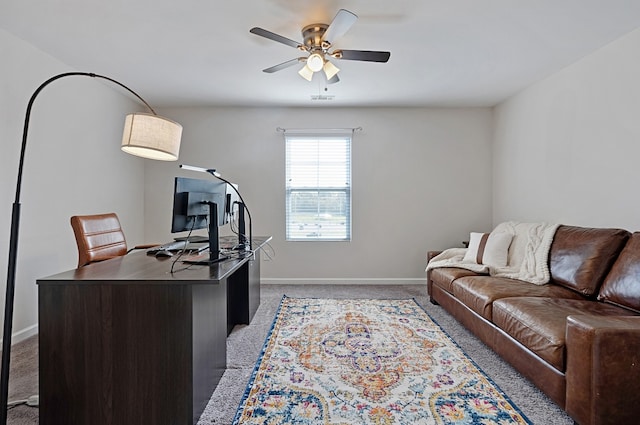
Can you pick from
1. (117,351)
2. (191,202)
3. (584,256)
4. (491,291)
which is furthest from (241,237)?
(584,256)

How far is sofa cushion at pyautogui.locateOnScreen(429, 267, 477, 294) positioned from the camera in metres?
3.45

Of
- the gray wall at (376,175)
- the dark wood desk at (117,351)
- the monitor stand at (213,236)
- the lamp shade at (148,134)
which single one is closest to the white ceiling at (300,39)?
the gray wall at (376,175)

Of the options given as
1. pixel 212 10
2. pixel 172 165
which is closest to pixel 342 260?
pixel 172 165

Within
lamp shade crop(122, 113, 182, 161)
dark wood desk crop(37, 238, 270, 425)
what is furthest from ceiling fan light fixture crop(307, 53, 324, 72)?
dark wood desk crop(37, 238, 270, 425)

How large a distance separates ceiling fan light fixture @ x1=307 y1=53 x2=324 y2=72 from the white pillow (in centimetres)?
240

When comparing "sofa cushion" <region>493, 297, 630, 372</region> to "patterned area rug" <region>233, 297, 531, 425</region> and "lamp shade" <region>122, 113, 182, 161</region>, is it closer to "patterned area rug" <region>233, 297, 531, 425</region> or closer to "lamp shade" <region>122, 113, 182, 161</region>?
"patterned area rug" <region>233, 297, 531, 425</region>

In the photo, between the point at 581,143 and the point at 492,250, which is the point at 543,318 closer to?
the point at 492,250

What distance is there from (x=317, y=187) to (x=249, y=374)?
3.05m

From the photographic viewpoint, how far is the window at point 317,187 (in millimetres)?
5043

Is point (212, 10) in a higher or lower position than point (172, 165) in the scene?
higher

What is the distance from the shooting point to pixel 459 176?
5.04 meters

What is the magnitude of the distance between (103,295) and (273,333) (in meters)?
1.62

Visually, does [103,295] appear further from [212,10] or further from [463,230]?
[463,230]

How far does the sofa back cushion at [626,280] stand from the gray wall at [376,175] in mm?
→ 2531
